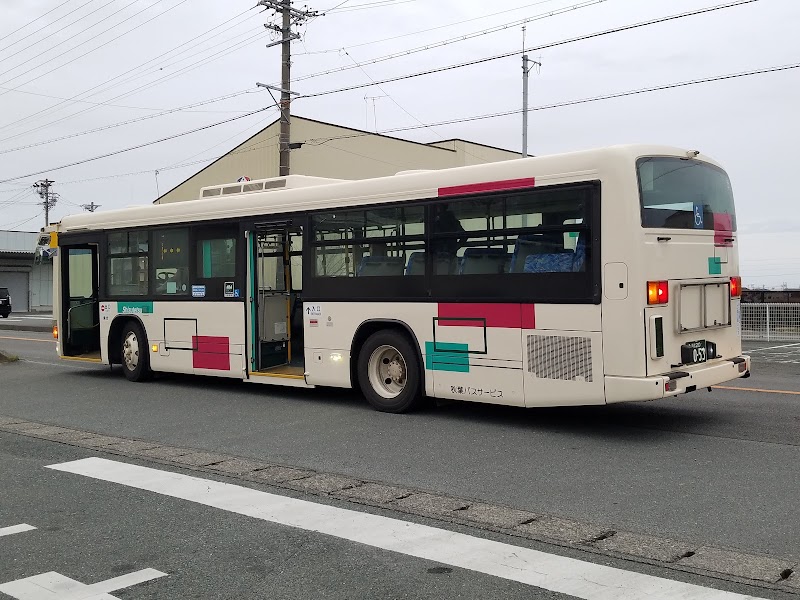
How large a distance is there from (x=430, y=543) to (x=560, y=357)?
11.9 ft

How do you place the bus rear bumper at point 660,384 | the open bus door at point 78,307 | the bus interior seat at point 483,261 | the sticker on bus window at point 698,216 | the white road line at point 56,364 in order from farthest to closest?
the white road line at point 56,364, the open bus door at point 78,307, the bus interior seat at point 483,261, the sticker on bus window at point 698,216, the bus rear bumper at point 660,384

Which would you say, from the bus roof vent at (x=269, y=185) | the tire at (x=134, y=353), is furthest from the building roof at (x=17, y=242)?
the bus roof vent at (x=269, y=185)

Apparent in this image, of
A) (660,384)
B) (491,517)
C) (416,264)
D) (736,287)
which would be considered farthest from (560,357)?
(491,517)

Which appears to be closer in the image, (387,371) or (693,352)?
(693,352)

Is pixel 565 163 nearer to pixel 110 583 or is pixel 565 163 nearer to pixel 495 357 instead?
pixel 495 357

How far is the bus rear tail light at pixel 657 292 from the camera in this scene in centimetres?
761

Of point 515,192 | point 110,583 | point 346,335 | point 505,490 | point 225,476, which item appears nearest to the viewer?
point 110,583

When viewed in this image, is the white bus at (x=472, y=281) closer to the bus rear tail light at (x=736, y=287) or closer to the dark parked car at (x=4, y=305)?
the bus rear tail light at (x=736, y=287)

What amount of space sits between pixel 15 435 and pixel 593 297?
6.30 metres

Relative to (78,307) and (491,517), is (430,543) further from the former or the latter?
(78,307)

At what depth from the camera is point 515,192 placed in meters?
8.43

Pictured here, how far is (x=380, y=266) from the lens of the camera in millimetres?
9727

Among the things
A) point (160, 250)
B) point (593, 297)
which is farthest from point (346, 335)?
point (160, 250)

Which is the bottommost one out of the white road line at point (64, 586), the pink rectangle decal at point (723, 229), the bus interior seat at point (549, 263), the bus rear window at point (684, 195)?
the white road line at point (64, 586)
